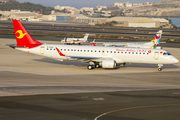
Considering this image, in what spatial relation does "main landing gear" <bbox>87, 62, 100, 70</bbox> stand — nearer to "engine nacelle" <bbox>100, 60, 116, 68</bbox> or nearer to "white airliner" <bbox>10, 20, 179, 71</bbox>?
"white airliner" <bbox>10, 20, 179, 71</bbox>

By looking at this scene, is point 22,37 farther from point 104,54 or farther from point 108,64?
point 108,64

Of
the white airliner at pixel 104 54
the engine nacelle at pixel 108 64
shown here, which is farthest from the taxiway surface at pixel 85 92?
the white airliner at pixel 104 54

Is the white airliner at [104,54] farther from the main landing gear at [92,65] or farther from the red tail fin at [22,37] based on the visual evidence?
the red tail fin at [22,37]

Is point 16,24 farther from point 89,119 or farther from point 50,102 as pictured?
point 89,119

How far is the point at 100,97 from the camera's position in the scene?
2616 centimetres

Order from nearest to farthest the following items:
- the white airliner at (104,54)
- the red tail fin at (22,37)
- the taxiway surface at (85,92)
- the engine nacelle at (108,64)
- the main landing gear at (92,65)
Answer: the taxiway surface at (85,92)
the engine nacelle at (108,64)
the white airliner at (104,54)
the main landing gear at (92,65)
the red tail fin at (22,37)

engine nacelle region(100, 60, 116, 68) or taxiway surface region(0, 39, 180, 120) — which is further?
engine nacelle region(100, 60, 116, 68)

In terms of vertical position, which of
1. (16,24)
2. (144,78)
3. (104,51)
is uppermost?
(16,24)

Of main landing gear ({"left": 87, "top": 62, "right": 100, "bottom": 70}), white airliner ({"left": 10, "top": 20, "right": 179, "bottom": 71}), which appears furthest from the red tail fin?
main landing gear ({"left": 87, "top": 62, "right": 100, "bottom": 70})

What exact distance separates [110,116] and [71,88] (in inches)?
413

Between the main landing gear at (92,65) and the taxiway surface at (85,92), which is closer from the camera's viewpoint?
the taxiway surface at (85,92)

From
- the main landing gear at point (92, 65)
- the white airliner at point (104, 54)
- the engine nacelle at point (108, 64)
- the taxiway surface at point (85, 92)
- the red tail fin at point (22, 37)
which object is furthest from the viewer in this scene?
the red tail fin at point (22, 37)

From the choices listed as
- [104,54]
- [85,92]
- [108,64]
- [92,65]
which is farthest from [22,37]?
[85,92]

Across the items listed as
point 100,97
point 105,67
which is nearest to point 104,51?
point 105,67
